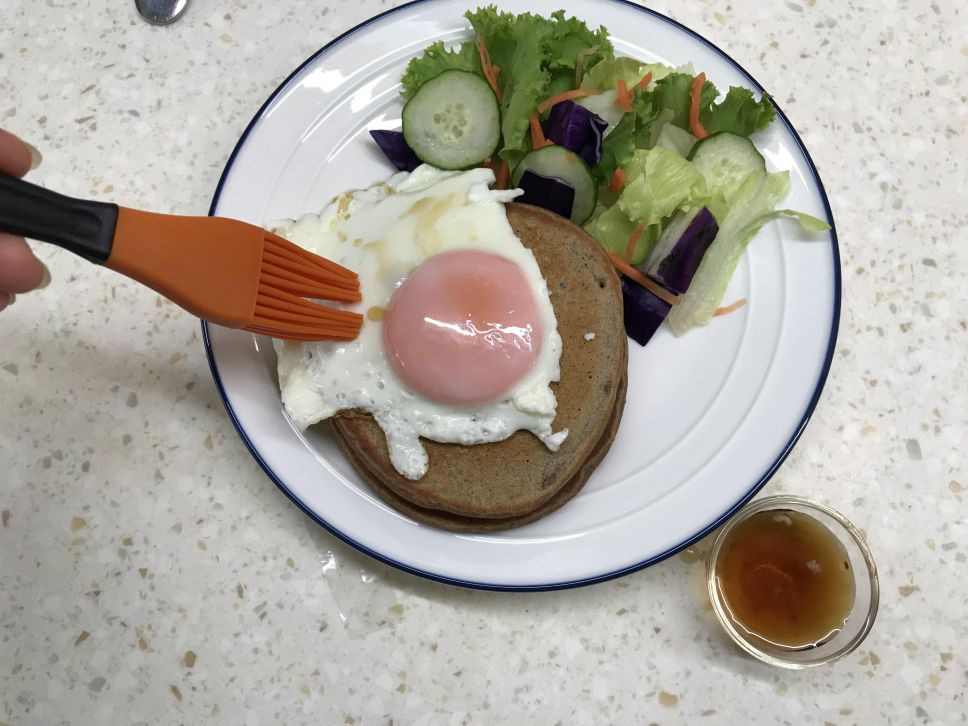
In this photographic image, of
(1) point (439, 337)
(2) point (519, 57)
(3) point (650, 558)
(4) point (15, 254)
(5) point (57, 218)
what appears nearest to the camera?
(5) point (57, 218)

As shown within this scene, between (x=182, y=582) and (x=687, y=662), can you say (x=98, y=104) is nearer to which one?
(x=182, y=582)

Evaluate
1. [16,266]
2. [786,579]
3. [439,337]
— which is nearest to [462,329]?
[439,337]

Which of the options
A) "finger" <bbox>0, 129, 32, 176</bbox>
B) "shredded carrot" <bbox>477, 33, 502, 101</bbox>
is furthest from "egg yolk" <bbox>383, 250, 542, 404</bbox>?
"finger" <bbox>0, 129, 32, 176</bbox>

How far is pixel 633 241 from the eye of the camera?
2.51 m

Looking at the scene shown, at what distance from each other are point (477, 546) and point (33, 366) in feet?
5.95

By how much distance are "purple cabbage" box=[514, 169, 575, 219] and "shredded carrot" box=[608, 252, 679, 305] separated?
0.24 metres

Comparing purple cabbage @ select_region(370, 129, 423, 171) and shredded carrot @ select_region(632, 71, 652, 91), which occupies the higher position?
shredded carrot @ select_region(632, 71, 652, 91)

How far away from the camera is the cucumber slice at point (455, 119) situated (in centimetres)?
248

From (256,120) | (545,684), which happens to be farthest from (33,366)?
(545,684)

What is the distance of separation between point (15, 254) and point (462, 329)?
4.03 feet

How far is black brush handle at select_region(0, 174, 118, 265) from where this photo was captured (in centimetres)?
156

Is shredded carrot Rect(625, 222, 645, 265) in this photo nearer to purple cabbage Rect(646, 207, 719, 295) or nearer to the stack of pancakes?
purple cabbage Rect(646, 207, 719, 295)

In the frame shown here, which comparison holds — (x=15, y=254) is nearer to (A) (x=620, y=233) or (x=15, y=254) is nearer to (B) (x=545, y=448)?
(B) (x=545, y=448)

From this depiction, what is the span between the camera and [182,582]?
2.60 meters
